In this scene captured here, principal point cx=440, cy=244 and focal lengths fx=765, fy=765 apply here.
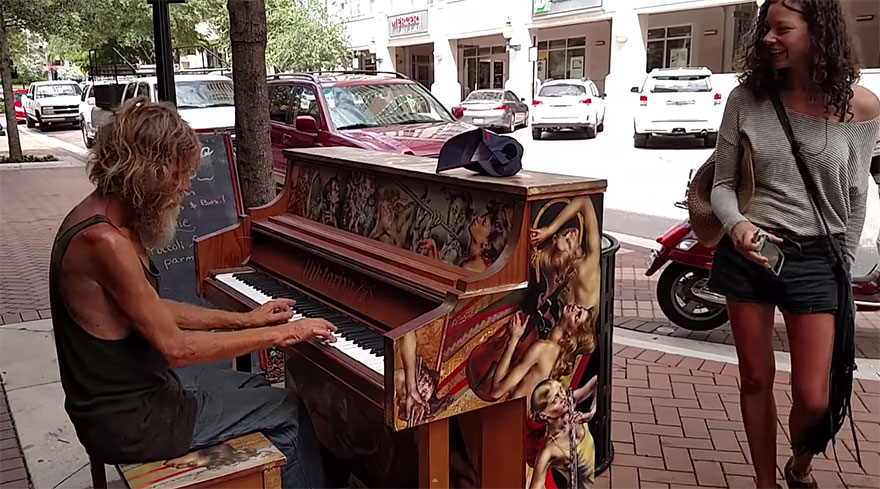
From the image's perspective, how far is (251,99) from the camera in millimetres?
4562

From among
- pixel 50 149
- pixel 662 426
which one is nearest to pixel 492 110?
pixel 50 149

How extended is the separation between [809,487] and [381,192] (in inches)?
84.8

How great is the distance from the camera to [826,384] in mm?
2748

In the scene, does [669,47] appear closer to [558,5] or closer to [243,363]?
[558,5]

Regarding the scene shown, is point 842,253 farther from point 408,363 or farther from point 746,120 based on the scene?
point 408,363

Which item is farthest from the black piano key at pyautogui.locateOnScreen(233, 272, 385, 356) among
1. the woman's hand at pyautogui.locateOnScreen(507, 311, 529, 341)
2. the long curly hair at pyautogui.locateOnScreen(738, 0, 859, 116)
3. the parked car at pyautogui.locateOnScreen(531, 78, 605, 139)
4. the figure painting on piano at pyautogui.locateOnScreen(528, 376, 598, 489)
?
the parked car at pyautogui.locateOnScreen(531, 78, 605, 139)

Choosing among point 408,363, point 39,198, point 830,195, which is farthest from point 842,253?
point 39,198

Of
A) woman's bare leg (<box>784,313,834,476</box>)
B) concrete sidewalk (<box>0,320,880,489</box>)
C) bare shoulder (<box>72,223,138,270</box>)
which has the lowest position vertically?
concrete sidewalk (<box>0,320,880,489</box>)

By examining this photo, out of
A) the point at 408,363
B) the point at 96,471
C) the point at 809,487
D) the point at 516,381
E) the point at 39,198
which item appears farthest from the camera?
the point at 39,198

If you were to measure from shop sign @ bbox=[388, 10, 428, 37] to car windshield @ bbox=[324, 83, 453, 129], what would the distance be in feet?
72.0

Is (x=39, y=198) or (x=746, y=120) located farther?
(x=39, y=198)

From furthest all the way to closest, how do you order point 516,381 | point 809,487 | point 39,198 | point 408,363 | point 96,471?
point 39,198, point 809,487, point 96,471, point 516,381, point 408,363

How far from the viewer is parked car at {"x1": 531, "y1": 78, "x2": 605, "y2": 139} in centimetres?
1888

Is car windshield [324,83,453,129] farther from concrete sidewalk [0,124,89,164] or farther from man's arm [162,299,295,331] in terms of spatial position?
concrete sidewalk [0,124,89,164]
